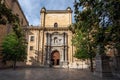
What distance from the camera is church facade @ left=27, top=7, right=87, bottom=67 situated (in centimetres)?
3888

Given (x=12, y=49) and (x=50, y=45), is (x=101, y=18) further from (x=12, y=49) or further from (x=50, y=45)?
(x=50, y=45)

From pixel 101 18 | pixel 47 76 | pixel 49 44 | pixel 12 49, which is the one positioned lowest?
pixel 47 76

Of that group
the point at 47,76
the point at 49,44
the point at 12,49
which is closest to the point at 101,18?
the point at 47,76

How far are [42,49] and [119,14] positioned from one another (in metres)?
32.7

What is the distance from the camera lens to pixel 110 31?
8.66 m


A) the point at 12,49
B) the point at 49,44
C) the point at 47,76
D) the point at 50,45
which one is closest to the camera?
the point at 47,76

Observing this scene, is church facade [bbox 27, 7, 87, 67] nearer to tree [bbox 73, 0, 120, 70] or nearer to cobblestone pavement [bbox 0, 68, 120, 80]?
cobblestone pavement [bbox 0, 68, 120, 80]

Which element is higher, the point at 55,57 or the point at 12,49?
the point at 12,49

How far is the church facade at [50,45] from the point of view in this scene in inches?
1531

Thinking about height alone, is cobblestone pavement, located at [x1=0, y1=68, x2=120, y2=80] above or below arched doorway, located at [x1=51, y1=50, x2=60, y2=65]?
below

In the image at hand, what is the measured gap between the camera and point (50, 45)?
40562mm

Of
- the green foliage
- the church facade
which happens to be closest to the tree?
the green foliage

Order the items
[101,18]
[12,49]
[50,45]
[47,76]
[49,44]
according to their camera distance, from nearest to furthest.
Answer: [101,18]
[47,76]
[12,49]
[49,44]
[50,45]

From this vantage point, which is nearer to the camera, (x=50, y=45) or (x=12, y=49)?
(x=12, y=49)
